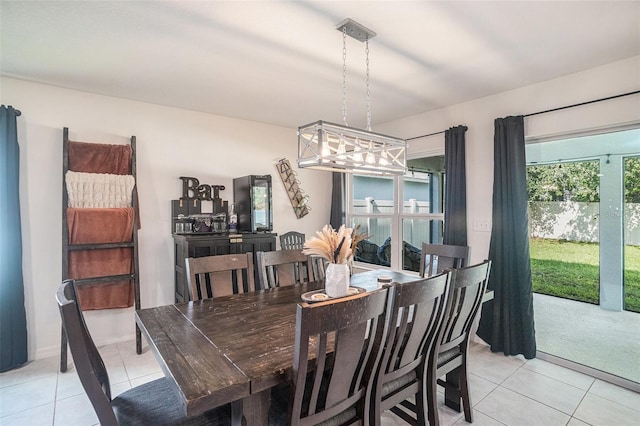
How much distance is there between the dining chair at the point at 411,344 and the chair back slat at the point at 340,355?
0.07m

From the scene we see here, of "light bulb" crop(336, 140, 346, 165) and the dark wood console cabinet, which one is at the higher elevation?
"light bulb" crop(336, 140, 346, 165)

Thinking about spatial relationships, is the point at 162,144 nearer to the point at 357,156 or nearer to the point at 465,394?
the point at 357,156

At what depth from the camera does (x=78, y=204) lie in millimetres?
2963

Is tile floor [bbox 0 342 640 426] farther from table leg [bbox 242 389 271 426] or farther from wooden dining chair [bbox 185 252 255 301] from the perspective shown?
table leg [bbox 242 389 271 426]

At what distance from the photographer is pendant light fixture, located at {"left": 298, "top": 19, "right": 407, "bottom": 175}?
6.29ft

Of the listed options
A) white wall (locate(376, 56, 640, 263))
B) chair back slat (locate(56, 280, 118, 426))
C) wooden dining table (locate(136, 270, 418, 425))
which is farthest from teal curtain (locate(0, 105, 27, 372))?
white wall (locate(376, 56, 640, 263))

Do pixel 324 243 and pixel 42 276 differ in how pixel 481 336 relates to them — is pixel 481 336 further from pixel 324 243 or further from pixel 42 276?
pixel 42 276

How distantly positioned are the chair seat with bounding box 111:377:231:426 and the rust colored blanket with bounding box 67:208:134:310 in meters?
1.96

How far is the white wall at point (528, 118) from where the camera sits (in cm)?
252

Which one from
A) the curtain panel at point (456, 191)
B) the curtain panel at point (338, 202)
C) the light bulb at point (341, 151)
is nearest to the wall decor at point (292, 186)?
the curtain panel at point (338, 202)

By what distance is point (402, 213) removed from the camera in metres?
4.20

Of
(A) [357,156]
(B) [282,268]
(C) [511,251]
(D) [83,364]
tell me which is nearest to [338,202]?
(B) [282,268]

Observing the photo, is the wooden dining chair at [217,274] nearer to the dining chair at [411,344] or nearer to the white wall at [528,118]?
the dining chair at [411,344]

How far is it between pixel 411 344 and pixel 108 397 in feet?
4.60
